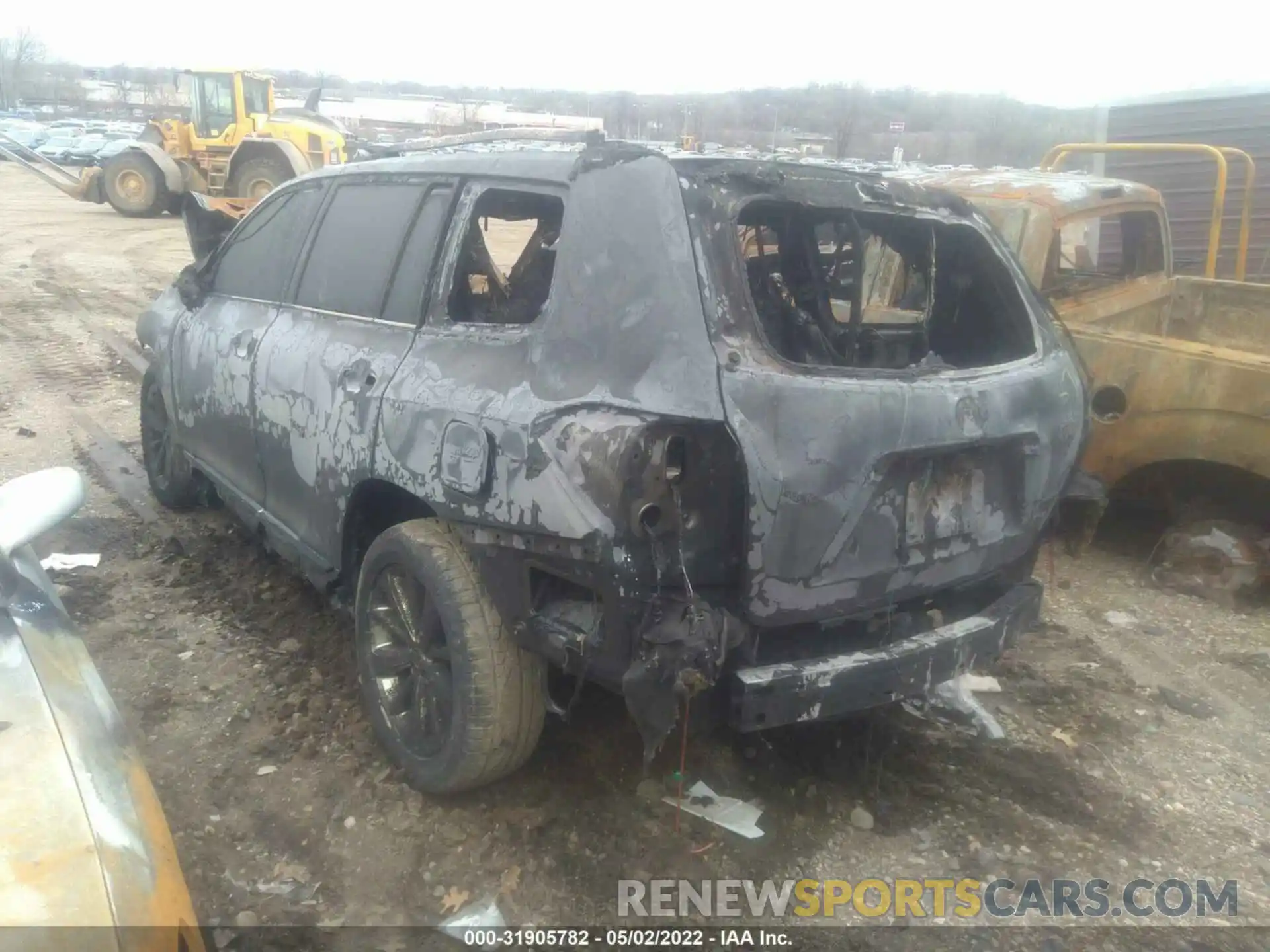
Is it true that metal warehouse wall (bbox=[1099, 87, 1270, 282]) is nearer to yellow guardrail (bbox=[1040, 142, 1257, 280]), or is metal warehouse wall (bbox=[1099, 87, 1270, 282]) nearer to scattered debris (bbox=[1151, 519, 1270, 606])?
yellow guardrail (bbox=[1040, 142, 1257, 280])

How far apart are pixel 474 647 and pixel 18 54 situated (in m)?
83.0

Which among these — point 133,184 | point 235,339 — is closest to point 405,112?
point 133,184

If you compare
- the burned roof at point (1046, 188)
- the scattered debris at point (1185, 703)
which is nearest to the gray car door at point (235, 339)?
the burned roof at point (1046, 188)

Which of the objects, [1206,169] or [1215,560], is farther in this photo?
[1206,169]

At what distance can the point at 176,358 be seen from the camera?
14.6ft

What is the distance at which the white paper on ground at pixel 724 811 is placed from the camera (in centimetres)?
287

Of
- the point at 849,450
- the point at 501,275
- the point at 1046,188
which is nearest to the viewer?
the point at 849,450

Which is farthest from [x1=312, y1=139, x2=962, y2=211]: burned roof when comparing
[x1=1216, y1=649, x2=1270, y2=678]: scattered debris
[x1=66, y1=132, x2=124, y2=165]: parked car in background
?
[x1=66, y1=132, x2=124, y2=165]: parked car in background

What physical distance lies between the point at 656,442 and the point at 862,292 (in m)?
1.20

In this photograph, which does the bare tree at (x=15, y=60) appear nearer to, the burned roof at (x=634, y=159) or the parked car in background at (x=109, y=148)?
the parked car in background at (x=109, y=148)

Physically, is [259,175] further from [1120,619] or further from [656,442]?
[656,442]

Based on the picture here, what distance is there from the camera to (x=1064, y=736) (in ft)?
11.2

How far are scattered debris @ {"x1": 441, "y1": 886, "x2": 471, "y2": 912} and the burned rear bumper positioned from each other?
89 centimetres

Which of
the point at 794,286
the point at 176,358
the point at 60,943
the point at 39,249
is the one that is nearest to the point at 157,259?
the point at 39,249
